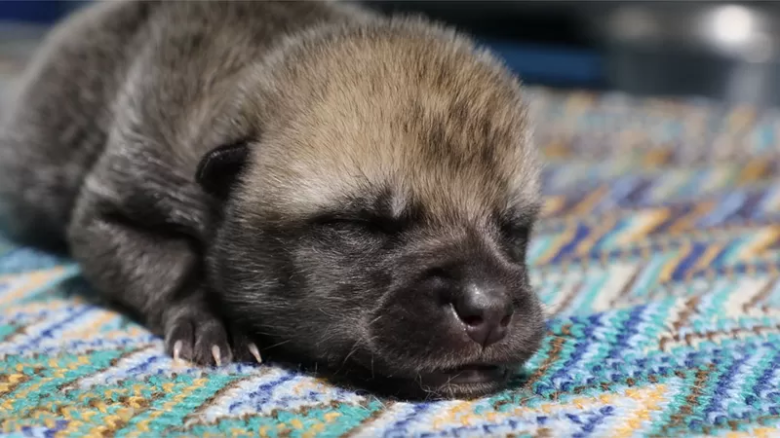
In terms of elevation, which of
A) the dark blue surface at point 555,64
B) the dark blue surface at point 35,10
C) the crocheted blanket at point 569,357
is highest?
the dark blue surface at point 555,64

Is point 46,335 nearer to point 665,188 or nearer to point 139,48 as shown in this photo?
point 139,48

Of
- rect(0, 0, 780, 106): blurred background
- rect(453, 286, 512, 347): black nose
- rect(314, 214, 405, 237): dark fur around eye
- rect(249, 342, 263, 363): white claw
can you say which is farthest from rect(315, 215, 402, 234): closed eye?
rect(0, 0, 780, 106): blurred background

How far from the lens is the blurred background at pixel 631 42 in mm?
7699

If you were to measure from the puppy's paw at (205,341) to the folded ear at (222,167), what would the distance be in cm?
34

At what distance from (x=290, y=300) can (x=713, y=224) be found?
91.0 inches

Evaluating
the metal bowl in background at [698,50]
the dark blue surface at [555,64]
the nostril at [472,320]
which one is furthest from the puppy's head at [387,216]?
the dark blue surface at [555,64]

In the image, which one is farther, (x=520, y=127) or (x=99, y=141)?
(x=99, y=141)

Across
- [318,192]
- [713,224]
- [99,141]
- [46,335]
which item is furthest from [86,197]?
[713,224]

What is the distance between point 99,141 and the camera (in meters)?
3.35

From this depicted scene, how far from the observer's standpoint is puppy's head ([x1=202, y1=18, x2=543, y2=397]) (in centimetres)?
210

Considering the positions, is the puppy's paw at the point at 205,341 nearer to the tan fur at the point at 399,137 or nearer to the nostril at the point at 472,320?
the tan fur at the point at 399,137

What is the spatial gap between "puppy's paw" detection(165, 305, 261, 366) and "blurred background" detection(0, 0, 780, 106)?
500 cm

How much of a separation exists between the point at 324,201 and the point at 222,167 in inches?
14.6

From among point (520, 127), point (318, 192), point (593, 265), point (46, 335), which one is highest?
point (520, 127)
